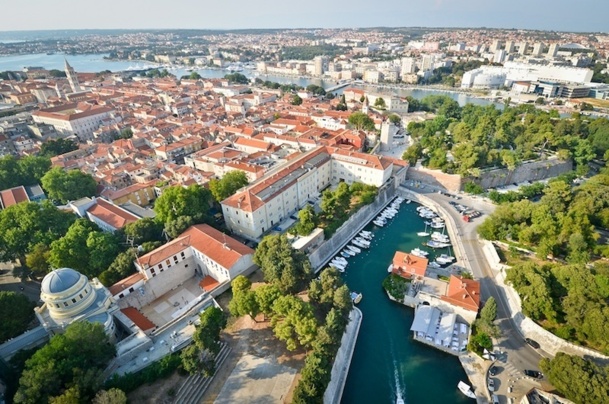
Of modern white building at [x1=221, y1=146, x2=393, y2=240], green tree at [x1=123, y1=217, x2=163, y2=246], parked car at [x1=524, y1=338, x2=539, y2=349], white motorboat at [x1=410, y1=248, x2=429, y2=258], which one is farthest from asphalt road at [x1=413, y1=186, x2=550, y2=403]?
green tree at [x1=123, y1=217, x2=163, y2=246]

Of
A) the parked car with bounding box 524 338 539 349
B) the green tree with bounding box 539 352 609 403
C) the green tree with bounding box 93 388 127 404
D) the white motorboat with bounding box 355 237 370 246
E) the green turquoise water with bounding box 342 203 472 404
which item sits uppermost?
the green tree with bounding box 93 388 127 404

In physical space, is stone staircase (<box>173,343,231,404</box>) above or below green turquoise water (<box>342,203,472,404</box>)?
above

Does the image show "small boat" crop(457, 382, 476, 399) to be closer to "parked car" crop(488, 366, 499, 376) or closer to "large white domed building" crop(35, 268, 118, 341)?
"parked car" crop(488, 366, 499, 376)

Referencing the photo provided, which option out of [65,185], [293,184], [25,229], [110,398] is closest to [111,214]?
[25,229]

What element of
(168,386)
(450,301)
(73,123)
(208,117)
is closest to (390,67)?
(208,117)

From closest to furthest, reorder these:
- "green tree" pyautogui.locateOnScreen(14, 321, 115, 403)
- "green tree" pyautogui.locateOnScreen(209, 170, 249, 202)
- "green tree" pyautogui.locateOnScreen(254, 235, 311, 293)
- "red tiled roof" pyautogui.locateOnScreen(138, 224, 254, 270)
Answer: "green tree" pyautogui.locateOnScreen(14, 321, 115, 403), "green tree" pyautogui.locateOnScreen(254, 235, 311, 293), "red tiled roof" pyautogui.locateOnScreen(138, 224, 254, 270), "green tree" pyautogui.locateOnScreen(209, 170, 249, 202)

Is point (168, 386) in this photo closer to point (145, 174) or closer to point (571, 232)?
point (145, 174)
